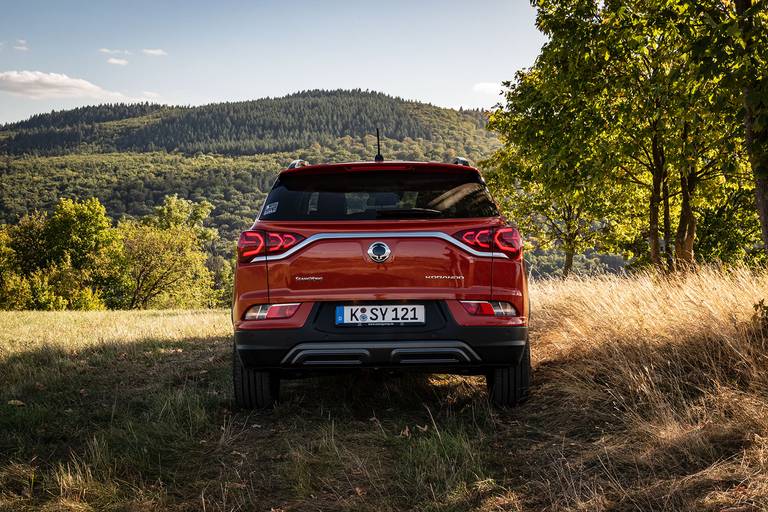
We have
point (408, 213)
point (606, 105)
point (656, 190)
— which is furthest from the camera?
point (656, 190)

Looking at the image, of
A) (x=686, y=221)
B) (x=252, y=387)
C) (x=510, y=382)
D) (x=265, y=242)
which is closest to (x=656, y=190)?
(x=686, y=221)

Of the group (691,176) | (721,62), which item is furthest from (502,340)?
(691,176)

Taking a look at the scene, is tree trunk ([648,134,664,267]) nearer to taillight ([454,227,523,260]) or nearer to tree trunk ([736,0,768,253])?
tree trunk ([736,0,768,253])

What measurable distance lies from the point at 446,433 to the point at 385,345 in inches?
25.7

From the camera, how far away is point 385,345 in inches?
161

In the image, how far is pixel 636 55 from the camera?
1297 centimetres

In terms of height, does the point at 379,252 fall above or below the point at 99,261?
above

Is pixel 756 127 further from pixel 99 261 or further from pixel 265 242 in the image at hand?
pixel 99 261

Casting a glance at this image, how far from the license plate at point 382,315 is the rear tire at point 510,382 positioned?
95 centimetres

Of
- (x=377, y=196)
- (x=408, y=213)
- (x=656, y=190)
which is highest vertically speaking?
(x=656, y=190)

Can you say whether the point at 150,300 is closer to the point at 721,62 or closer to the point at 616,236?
the point at 616,236

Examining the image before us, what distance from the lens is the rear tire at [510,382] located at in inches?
185

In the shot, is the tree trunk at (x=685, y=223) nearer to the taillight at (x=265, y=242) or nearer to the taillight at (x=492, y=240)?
the taillight at (x=492, y=240)

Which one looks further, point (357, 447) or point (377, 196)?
point (377, 196)
